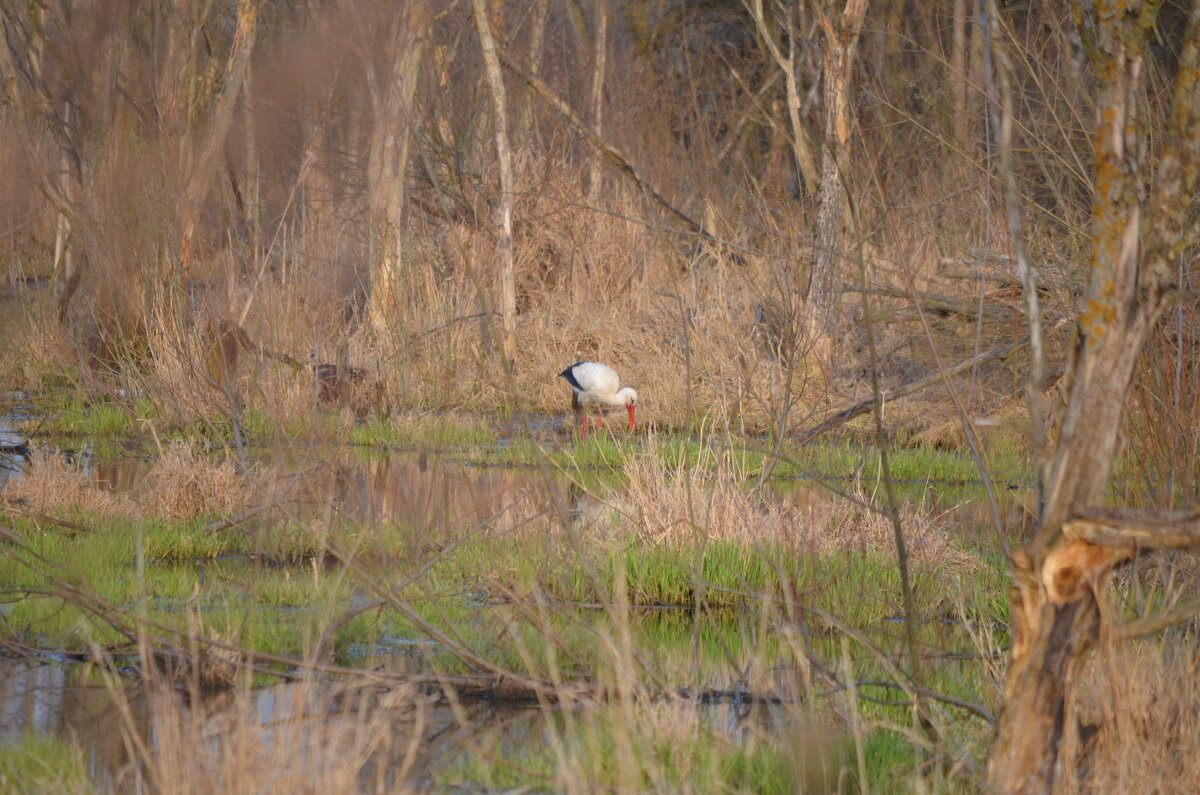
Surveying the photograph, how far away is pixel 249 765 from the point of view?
271 centimetres

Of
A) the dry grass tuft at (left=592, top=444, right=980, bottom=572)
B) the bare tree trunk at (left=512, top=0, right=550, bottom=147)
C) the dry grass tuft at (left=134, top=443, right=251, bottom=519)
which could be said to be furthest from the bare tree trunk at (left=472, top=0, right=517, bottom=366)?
the dry grass tuft at (left=592, top=444, right=980, bottom=572)

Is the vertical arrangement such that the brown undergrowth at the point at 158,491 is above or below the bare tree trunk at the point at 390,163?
below

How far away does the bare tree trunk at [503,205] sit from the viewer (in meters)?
10.5

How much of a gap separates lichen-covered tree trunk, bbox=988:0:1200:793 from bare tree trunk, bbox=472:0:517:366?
25.8ft

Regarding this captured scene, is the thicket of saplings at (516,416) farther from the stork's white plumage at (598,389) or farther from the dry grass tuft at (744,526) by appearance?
the stork's white plumage at (598,389)

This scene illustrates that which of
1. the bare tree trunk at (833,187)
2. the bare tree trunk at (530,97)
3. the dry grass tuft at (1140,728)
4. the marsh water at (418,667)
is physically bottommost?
the marsh water at (418,667)

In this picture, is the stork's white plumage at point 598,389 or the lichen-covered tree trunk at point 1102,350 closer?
the lichen-covered tree trunk at point 1102,350

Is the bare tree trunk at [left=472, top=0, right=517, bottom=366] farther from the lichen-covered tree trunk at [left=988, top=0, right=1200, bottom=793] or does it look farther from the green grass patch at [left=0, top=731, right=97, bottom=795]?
the lichen-covered tree trunk at [left=988, top=0, right=1200, bottom=793]

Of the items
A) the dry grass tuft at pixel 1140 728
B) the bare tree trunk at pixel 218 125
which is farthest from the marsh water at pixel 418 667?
the bare tree trunk at pixel 218 125

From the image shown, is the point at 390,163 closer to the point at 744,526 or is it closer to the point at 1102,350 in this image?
the point at 744,526

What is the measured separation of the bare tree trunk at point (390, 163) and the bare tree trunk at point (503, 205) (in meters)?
0.73

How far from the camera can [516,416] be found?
12109mm

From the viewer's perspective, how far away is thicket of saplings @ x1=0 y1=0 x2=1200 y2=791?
3.49m

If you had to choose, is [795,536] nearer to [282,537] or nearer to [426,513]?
[426,513]
